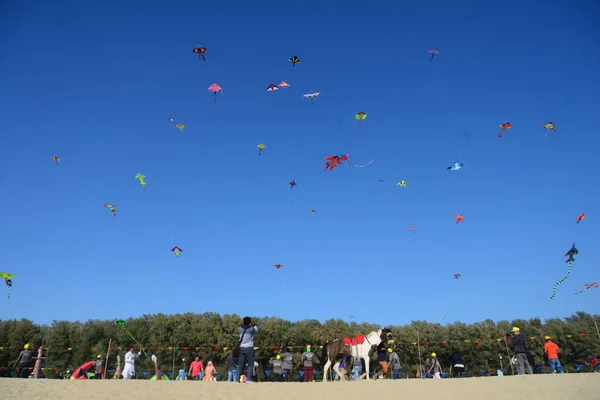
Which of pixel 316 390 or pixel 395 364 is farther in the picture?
pixel 395 364

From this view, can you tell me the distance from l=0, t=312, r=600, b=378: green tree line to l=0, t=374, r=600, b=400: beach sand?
21.0 metres

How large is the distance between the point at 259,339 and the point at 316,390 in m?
25.7

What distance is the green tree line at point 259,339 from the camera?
3161cm

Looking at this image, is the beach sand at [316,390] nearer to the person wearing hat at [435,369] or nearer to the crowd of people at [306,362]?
the crowd of people at [306,362]

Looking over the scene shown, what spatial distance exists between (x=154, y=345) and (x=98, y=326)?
557cm

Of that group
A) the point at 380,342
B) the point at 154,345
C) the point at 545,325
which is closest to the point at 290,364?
the point at 380,342

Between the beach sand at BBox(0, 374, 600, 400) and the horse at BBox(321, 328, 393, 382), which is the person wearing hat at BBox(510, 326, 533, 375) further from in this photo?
the horse at BBox(321, 328, 393, 382)

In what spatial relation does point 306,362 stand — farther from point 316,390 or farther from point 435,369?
point 316,390

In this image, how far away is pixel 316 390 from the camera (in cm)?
1010

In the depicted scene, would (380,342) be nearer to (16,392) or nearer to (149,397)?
(149,397)

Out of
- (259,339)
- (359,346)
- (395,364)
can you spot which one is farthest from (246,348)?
(259,339)

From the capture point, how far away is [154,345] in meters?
33.6

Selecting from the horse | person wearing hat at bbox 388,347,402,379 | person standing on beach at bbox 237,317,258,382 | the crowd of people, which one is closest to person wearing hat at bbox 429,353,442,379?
the crowd of people

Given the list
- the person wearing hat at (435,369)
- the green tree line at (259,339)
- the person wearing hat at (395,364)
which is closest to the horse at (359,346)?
the person wearing hat at (395,364)
